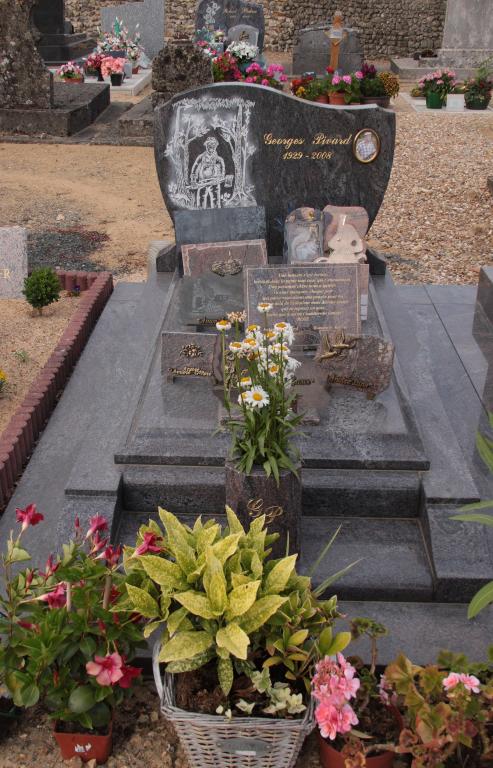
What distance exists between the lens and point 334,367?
486 centimetres

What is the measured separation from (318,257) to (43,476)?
9.00 ft

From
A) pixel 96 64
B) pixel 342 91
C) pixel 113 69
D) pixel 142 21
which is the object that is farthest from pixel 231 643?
pixel 142 21

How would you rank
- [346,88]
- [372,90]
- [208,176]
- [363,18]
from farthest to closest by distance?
[363,18] → [372,90] → [346,88] → [208,176]

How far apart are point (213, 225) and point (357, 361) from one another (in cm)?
224

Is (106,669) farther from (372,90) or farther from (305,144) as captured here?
(372,90)

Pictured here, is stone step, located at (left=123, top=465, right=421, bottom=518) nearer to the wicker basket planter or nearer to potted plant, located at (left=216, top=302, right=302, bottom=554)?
potted plant, located at (left=216, top=302, right=302, bottom=554)

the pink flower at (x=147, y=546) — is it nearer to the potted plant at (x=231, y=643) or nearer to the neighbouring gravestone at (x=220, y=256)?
the potted plant at (x=231, y=643)

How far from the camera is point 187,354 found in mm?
5031

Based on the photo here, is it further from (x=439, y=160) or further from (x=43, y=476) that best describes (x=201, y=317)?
(x=439, y=160)

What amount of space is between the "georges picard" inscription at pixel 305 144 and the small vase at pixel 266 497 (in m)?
3.72

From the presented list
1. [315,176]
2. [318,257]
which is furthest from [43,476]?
[315,176]

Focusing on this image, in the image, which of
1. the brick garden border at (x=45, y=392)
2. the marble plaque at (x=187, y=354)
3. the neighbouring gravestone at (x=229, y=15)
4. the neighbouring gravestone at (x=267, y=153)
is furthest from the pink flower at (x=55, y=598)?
the neighbouring gravestone at (x=229, y=15)

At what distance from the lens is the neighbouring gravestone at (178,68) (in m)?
12.9

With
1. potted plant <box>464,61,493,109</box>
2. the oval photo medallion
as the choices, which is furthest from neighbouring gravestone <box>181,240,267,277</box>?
potted plant <box>464,61,493,109</box>
